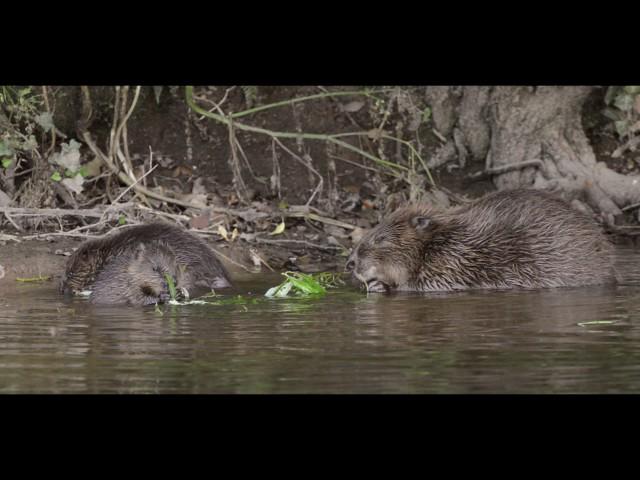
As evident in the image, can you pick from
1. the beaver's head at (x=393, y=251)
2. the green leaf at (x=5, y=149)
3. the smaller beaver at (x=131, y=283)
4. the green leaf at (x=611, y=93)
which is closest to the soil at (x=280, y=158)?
the green leaf at (x=611, y=93)

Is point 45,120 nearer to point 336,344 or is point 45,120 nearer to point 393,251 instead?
point 393,251

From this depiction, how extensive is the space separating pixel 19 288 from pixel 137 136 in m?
3.55

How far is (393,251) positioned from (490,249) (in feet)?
2.39

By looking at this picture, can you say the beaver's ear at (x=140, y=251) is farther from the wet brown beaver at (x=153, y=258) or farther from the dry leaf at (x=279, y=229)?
the dry leaf at (x=279, y=229)

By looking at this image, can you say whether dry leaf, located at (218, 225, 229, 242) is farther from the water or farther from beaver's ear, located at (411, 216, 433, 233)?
beaver's ear, located at (411, 216, 433, 233)

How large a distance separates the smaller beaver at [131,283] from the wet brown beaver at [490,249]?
156 centimetres

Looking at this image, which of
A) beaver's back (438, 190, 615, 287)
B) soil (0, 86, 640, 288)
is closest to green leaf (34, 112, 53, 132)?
soil (0, 86, 640, 288)

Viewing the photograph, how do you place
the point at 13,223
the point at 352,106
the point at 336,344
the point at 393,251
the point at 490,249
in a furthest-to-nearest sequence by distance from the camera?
the point at 352,106, the point at 13,223, the point at 393,251, the point at 490,249, the point at 336,344

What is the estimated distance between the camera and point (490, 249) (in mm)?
8969

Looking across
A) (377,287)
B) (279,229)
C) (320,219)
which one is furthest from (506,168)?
(377,287)

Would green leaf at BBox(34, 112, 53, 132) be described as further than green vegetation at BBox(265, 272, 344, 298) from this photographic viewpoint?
Yes

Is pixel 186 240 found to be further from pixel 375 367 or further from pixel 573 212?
pixel 375 367

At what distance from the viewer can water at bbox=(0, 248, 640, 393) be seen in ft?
17.5

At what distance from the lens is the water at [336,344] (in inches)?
211
